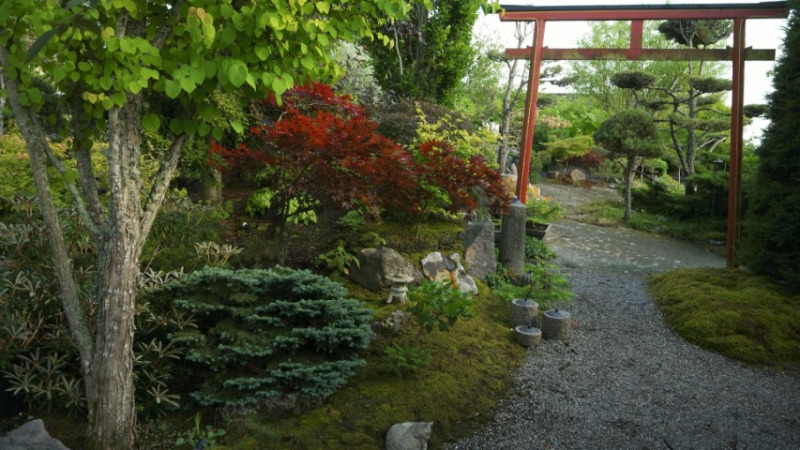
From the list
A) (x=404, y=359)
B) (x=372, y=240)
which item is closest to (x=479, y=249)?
(x=372, y=240)

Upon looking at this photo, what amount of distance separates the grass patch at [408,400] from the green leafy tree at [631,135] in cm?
865

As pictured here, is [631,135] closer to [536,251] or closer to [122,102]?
[536,251]

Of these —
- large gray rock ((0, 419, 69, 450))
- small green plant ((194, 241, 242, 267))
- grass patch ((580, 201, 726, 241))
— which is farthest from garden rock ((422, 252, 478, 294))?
grass patch ((580, 201, 726, 241))

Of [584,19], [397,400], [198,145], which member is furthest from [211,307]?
[584,19]

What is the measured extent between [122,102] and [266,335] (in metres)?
1.53

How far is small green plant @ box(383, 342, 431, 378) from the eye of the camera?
355 cm

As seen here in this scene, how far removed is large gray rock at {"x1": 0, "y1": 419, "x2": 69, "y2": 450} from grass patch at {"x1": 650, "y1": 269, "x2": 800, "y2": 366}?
5.12 meters

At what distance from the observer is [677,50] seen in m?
7.57

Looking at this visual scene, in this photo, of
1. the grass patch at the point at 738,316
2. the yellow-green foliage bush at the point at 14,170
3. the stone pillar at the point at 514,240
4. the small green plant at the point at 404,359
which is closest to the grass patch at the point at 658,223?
the grass patch at the point at 738,316

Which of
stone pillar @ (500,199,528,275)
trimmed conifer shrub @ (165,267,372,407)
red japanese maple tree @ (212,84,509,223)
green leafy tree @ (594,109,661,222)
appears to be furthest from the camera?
green leafy tree @ (594,109,661,222)

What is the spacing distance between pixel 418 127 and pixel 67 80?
5.02 meters

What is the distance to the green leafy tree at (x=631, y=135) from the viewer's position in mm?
11665

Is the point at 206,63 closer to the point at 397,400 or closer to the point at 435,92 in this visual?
the point at 397,400

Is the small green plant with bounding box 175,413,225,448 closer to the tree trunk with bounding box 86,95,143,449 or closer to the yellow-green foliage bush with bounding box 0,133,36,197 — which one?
the tree trunk with bounding box 86,95,143,449
